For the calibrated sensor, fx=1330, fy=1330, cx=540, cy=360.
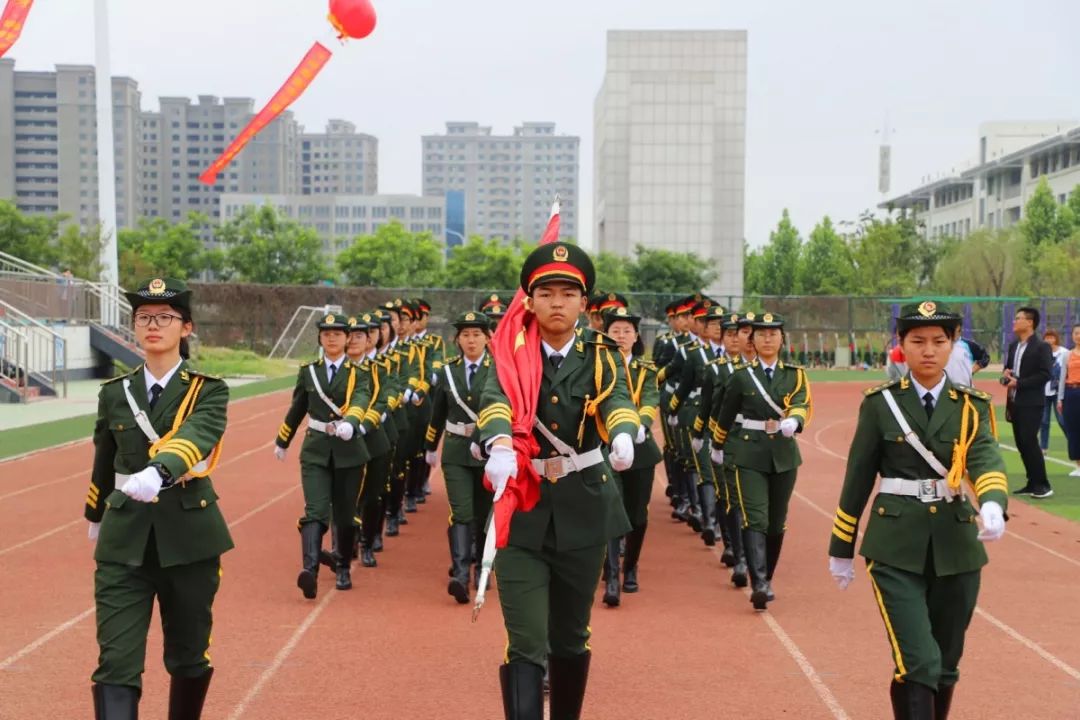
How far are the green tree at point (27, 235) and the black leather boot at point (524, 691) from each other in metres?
58.3

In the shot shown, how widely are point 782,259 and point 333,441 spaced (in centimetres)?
9424

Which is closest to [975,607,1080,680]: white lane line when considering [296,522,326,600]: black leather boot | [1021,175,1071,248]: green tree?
[296,522,326,600]: black leather boot

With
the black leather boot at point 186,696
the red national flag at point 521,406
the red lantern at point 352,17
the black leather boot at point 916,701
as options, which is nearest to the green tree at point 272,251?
the red lantern at point 352,17

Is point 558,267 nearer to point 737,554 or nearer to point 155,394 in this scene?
point 155,394

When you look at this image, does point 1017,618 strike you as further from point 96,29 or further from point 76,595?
point 96,29

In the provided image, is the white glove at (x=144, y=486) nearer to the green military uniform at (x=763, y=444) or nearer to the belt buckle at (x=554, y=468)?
the belt buckle at (x=554, y=468)

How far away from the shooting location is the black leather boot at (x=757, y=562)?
29.5 ft

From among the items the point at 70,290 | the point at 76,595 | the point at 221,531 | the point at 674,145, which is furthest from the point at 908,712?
the point at 674,145

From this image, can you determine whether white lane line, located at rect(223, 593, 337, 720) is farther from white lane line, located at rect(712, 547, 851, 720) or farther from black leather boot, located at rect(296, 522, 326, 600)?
white lane line, located at rect(712, 547, 851, 720)

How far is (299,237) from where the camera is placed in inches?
2857

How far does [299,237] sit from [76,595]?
64.6m

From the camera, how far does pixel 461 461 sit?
9742mm

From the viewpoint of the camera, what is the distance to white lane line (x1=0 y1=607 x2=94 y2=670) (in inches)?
292

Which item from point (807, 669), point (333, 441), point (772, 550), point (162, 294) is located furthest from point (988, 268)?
point (162, 294)
